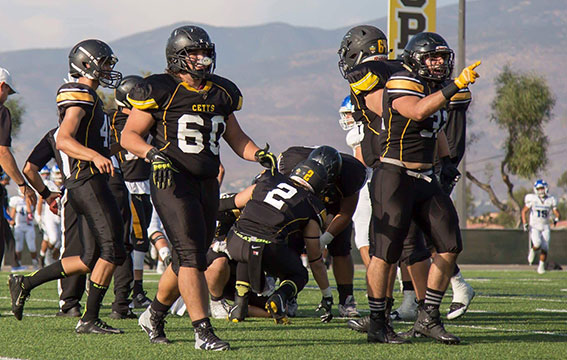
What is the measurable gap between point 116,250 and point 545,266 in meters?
12.8

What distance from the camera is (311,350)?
5.39m

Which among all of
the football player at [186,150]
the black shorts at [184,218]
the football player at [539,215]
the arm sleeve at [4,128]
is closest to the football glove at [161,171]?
the football player at [186,150]

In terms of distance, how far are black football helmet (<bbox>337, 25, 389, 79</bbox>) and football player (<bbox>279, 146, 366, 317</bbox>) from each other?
0.73 m

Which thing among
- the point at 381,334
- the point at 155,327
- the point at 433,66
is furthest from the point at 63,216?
the point at 433,66

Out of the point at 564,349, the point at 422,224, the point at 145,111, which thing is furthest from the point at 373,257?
the point at 145,111

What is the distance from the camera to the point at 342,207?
7395 millimetres

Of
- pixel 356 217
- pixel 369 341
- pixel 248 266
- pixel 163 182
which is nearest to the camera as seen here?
pixel 163 182

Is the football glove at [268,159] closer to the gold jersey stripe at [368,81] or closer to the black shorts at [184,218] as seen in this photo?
the black shorts at [184,218]

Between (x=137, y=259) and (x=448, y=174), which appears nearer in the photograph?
(x=448, y=174)

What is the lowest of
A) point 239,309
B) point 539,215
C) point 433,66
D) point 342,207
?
point 539,215

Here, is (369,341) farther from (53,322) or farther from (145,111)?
(53,322)

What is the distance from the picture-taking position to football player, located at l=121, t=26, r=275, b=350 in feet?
17.8

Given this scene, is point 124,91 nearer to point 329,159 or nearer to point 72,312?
point 72,312

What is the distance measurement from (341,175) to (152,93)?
7.29 ft
